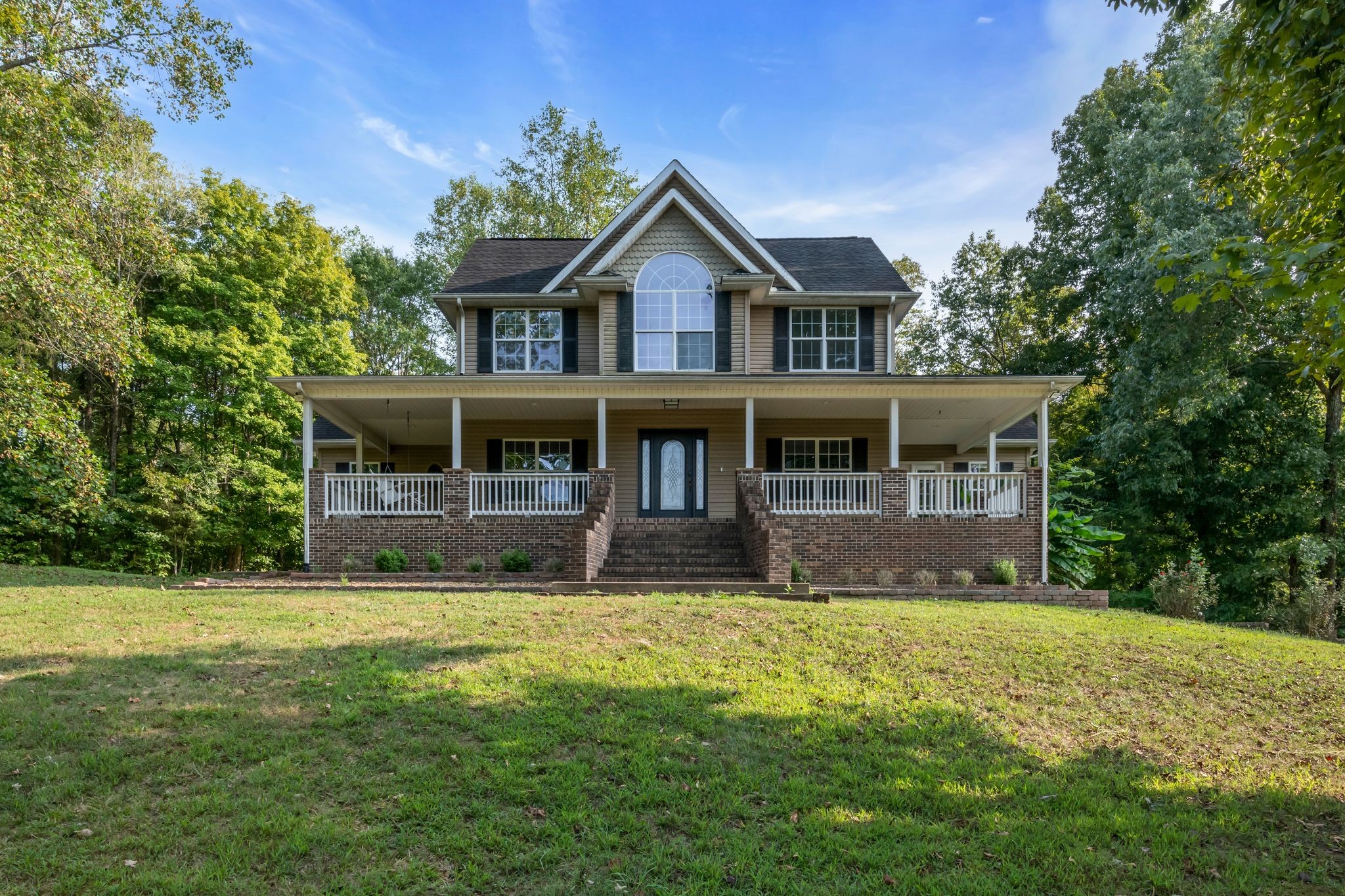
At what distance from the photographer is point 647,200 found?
16.3 meters

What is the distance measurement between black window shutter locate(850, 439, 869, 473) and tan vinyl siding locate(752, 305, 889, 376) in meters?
1.98

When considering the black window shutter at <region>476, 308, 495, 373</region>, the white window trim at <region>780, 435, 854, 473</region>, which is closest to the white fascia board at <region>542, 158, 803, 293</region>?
the black window shutter at <region>476, 308, 495, 373</region>

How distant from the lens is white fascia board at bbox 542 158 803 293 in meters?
15.8

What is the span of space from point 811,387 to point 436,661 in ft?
31.0

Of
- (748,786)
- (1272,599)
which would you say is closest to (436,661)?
(748,786)

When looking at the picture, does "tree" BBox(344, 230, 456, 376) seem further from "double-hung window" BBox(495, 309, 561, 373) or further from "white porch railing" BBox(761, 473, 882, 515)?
"white porch railing" BBox(761, 473, 882, 515)

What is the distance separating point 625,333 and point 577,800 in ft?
42.2

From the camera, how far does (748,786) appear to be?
4.19m

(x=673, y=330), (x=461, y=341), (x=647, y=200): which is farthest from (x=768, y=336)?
(x=461, y=341)

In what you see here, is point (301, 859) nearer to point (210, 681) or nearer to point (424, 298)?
point (210, 681)

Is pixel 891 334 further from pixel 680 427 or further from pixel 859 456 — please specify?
pixel 680 427

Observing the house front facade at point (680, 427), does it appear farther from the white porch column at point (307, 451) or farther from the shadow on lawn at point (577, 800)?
the shadow on lawn at point (577, 800)

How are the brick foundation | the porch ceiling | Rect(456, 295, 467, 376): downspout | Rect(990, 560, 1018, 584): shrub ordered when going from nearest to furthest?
Rect(990, 560, 1018, 584): shrub
the brick foundation
the porch ceiling
Rect(456, 295, 467, 376): downspout

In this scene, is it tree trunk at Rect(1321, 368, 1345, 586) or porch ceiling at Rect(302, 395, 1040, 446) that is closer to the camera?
porch ceiling at Rect(302, 395, 1040, 446)
